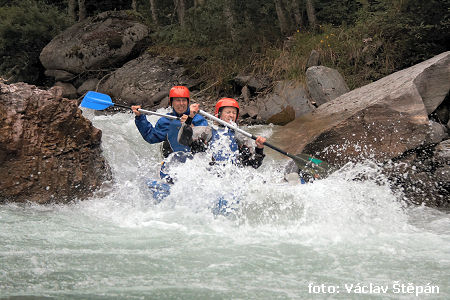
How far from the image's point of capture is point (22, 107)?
5.07m

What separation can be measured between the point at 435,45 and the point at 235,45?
16.7ft

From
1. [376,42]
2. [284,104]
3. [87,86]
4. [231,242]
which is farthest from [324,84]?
[87,86]

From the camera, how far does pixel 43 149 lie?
16.7ft

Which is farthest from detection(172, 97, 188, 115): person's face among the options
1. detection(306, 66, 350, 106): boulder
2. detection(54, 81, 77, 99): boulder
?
detection(54, 81, 77, 99): boulder

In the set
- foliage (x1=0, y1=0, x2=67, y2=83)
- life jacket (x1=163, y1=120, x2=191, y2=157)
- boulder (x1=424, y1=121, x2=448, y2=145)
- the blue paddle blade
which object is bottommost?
boulder (x1=424, y1=121, x2=448, y2=145)

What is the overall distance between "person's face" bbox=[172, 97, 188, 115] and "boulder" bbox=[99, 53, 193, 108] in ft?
20.5

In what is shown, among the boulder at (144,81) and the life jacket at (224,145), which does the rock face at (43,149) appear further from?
the boulder at (144,81)

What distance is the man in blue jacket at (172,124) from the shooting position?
5.43 meters

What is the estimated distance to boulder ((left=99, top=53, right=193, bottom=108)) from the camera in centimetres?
1185

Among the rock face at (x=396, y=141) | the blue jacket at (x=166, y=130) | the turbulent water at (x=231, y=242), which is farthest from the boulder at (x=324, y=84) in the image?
the blue jacket at (x=166, y=130)

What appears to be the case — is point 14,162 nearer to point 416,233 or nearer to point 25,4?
point 416,233

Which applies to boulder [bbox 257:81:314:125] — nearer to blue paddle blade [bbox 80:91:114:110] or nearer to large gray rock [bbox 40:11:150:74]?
blue paddle blade [bbox 80:91:114:110]

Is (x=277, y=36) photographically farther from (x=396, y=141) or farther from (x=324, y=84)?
(x=396, y=141)

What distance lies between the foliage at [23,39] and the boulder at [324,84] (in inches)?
376
